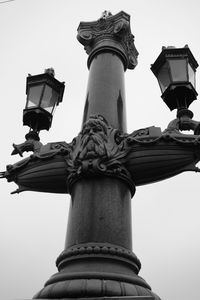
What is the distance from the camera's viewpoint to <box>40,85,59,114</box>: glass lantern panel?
5.56 m

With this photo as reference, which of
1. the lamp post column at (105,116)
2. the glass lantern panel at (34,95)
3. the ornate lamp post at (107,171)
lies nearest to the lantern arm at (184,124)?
the ornate lamp post at (107,171)

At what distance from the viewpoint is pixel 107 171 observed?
3.79 meters

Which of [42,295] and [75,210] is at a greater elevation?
[75,210]

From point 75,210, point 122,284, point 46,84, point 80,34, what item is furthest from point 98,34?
point 122,284

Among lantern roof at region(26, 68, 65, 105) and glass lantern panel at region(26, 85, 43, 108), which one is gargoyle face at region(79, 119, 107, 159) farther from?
lantern roof at region(26, 68, 65, 105)

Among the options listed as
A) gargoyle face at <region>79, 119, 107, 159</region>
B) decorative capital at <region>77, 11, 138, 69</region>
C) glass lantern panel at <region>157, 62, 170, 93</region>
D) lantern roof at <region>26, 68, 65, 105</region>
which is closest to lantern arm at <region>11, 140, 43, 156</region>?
gargoyle face at <region>79, 119, 107, 159</region>

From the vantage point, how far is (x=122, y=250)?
3400mm

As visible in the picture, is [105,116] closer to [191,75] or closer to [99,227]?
[191,75]

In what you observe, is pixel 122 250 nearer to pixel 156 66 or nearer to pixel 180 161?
pixel 180 161

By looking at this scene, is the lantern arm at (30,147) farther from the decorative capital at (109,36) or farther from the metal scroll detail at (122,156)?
the decorative capital at (109,36)

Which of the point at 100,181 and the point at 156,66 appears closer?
the point at 100,181

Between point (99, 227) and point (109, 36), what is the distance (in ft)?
10.9

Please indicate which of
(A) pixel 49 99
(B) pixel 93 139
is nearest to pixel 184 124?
(B) pixel 93 139

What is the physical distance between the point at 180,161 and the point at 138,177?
19.5 inches
